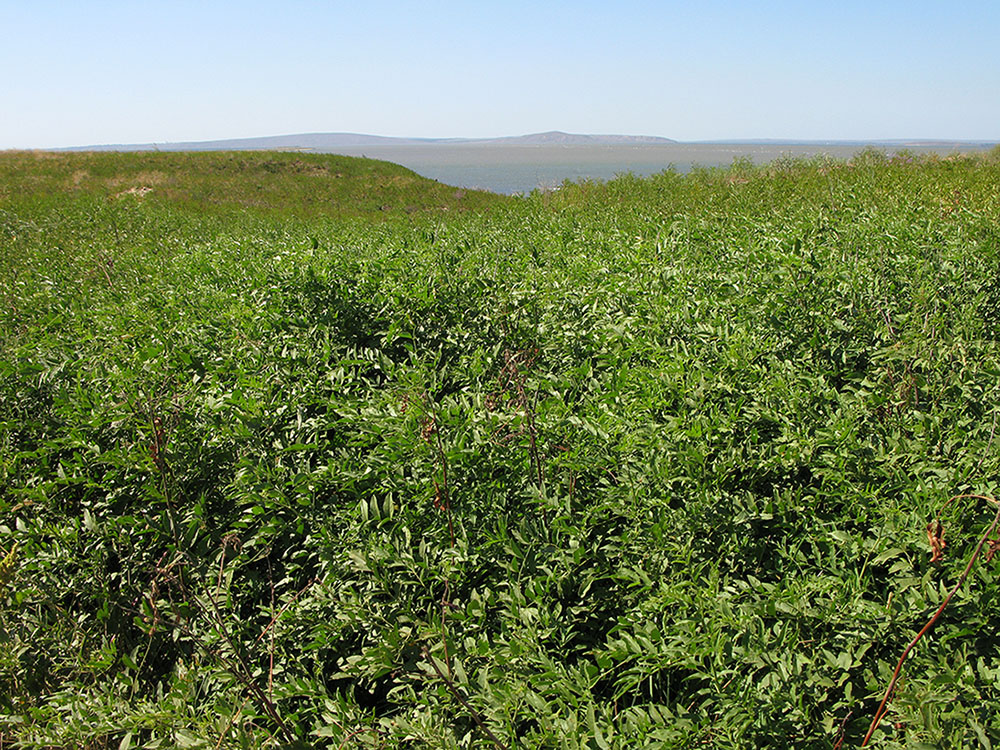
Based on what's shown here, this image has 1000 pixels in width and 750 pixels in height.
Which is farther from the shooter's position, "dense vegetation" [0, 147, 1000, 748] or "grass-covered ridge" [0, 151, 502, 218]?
"grass-covered ridge" [0, 151, 502, 218]

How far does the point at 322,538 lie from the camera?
2.47m

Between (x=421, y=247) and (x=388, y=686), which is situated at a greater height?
(x=421, y=247)

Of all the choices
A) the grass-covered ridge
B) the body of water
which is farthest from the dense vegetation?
the grass-covered ridge

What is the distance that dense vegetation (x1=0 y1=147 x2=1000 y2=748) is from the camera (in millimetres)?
1866

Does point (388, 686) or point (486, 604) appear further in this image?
point (388, 686)

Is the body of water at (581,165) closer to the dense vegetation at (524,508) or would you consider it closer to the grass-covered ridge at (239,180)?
the grass-covered ridge at (239,180)

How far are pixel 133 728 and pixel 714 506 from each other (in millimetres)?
2099

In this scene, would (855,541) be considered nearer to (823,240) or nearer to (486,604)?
(486,604)

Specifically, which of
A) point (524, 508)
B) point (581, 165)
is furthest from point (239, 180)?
point (581, 165)

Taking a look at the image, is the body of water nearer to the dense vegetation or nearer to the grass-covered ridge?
the grass-covered ridge

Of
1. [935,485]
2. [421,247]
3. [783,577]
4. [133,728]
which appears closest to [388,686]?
[133,728]

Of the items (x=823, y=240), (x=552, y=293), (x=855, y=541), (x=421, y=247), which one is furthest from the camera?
(x=421, y=247)

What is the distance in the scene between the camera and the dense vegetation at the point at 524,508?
1.87 metres

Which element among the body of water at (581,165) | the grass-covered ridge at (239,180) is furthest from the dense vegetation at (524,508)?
the grass-covered ridge at (239,180)
